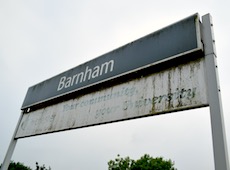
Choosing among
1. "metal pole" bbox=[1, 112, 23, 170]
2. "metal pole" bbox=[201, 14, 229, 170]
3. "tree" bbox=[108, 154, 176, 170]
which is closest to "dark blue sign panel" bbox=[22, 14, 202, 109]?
"metal pole" bbox=[201, 14, 229, 170]

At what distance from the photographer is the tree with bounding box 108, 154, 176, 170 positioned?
1761cm

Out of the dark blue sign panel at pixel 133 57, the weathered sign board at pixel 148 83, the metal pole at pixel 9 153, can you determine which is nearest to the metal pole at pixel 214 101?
the weathered sign board at pixel 148 83

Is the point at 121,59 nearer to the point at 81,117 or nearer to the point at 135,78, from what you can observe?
the point at 135,78

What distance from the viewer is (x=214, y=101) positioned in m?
1.54

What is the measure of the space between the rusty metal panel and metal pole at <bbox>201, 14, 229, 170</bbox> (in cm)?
5

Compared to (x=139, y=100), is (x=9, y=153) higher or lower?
lower

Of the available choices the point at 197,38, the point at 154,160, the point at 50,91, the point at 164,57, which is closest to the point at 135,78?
the point at 164,57

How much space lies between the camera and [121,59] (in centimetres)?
238

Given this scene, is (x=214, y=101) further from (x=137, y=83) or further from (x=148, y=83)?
(x=137, y=83)

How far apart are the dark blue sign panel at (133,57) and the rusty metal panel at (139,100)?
0.46 ft

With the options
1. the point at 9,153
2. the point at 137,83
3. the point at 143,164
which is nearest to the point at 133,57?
the point at 137,83

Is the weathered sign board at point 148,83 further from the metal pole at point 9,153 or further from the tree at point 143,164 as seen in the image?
the tree at point 143,164

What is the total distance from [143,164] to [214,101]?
702 inches

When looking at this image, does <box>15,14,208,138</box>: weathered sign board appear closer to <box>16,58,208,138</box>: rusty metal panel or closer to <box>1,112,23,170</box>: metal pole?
<box>16,58,208,138</box>: rusty metal panel
